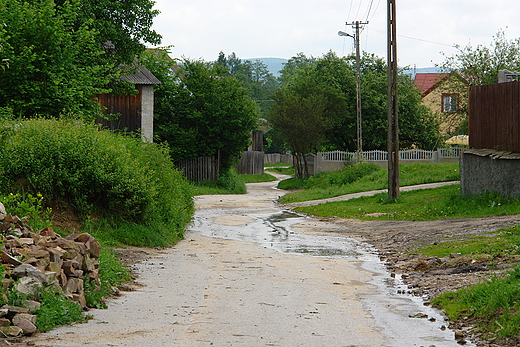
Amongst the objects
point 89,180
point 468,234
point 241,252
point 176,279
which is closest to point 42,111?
point 89,180

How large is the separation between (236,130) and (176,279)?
3032 centimetres

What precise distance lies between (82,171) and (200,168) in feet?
91.3

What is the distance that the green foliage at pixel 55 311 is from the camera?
727 cm

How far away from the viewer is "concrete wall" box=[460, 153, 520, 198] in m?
20.0

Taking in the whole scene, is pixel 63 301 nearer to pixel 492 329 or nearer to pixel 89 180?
pixel 492 329

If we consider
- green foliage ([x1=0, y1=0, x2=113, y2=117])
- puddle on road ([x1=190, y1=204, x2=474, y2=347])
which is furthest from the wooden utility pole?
green foliage ([x1=0, y1=0, x2=113, y2=117])

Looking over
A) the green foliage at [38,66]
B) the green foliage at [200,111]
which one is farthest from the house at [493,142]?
the green foliage at [200,111]

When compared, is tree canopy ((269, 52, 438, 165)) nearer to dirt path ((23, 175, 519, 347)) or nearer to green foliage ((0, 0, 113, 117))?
green foliage ((0, 0, 113, 117))

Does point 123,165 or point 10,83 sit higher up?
point 10,83

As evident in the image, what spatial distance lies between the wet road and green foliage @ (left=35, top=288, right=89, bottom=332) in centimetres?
Answer: 18

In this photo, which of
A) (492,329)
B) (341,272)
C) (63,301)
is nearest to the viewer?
(492,329)

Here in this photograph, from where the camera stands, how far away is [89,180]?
14.3 metres

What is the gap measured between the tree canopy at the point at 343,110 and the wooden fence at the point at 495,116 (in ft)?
68.8

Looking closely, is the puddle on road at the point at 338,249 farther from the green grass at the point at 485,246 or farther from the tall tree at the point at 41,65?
the tall tree at the point at 41,65
